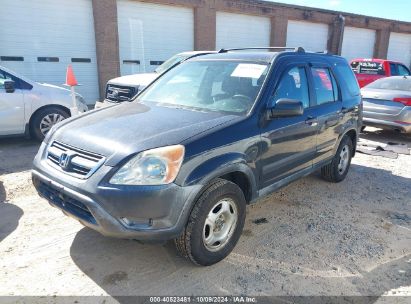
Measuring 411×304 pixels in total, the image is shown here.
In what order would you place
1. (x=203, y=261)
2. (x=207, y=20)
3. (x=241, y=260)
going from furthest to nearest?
(x=207, y=20), (x=241, y=260), (x=203, y=261)

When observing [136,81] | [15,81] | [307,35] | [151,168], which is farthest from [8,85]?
[307,35]

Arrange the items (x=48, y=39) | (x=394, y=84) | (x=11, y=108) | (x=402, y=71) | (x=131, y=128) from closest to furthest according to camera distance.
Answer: (x=131, y=128) → (x=11, y=108) → (x=394, y=84) → (x=48, y=39) → (x=402, y=71)

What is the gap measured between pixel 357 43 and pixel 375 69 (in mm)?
10375

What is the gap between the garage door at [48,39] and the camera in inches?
433

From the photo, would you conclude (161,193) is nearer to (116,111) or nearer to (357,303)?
(116,111)

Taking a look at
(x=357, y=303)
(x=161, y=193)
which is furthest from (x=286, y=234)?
(x=161, y=193)

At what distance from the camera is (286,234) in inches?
142

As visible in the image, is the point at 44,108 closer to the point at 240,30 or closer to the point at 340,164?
the point at 340,164

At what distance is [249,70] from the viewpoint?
3.54 meters

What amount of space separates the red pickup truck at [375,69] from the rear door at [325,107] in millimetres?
8775

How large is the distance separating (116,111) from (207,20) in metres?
12.5

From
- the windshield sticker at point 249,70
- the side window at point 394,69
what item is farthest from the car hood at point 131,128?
the side window at point 394,69

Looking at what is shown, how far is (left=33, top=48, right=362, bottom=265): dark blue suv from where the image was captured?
2.45 metres

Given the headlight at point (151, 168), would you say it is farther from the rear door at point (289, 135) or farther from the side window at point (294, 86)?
the side window at point (294, 86)
